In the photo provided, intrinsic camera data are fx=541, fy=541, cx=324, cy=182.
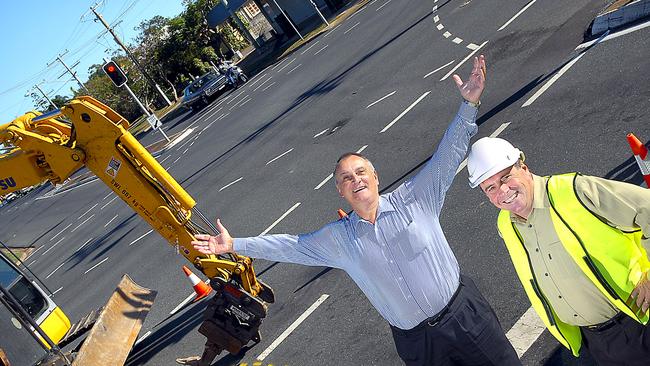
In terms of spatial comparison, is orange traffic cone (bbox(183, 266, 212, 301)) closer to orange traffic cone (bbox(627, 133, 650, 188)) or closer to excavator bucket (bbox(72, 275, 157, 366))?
excavator bucket (bbox(72, 275, 157, 366))

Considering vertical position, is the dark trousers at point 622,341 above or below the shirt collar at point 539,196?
below

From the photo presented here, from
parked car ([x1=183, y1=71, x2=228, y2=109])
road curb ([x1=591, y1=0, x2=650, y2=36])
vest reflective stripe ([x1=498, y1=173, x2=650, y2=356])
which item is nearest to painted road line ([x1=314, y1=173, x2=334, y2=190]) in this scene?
road curb ([x1=591, y1=0, x2=650, y2=36])

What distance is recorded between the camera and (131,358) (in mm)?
8305

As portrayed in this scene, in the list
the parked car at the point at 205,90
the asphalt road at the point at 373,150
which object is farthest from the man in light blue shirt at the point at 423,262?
the parked car at the point at 205,90

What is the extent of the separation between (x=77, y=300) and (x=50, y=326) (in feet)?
16.8

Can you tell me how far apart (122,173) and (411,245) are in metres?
4.72

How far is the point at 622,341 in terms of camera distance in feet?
9.28

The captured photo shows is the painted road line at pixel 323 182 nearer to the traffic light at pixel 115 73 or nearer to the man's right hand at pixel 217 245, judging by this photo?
the man's right hand at pixel 217 245

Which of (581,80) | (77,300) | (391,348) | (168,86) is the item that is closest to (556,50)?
(581,80)

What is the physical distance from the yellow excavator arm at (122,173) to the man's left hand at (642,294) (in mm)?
4565

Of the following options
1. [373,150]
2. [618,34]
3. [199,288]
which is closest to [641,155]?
[618,34]

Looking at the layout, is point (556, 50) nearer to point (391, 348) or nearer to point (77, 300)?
point (391, 348)

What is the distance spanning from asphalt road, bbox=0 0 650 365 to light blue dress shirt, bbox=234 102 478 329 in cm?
166

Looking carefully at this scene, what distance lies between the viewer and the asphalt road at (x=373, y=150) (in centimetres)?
624
